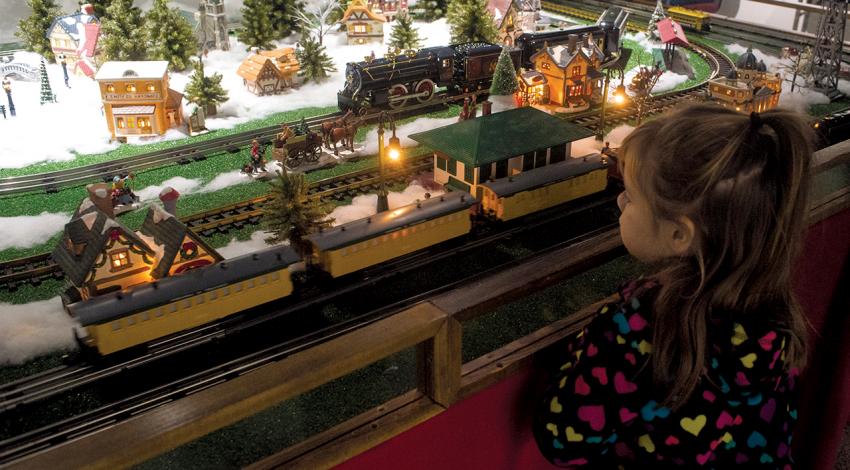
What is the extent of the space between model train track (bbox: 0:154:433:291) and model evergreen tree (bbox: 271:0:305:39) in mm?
5512

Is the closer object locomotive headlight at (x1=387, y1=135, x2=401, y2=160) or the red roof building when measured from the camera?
locomotive headlight at (x1=387, y1=135, x2=401, y2=160)

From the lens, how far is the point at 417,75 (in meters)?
10.6

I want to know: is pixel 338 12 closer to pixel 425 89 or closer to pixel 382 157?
pixel 425 89

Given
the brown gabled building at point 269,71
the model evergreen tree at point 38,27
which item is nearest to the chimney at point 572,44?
the brown gabled building at point 269,71

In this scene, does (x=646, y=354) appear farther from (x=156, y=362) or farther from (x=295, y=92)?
(x=295, y=92)

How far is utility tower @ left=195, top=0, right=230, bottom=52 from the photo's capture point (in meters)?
12.2

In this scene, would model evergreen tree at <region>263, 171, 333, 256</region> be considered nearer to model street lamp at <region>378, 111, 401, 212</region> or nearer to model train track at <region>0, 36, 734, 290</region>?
model train track at <region>0, 36, 734, 290</region>

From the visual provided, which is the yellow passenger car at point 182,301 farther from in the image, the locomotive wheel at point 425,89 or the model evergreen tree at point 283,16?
the model evergreen tree at point 283,16

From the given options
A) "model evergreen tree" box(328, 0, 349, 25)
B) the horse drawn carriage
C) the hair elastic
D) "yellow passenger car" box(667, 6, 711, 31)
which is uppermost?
the hair elastic

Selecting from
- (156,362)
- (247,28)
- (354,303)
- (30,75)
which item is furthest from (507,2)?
(156,362)

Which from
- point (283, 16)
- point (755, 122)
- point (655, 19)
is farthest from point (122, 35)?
point (755, 122)

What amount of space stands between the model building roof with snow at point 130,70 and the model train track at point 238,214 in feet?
9.20

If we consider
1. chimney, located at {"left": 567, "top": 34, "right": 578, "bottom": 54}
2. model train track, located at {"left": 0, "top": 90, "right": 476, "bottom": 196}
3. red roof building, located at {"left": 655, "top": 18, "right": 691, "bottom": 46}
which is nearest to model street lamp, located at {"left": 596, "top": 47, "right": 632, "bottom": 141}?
chimney, located at {"left": 567, "top": 34, "right": 578, "bottom": 54}

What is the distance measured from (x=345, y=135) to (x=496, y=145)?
2.03 m
